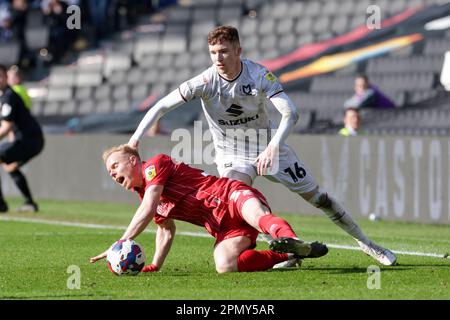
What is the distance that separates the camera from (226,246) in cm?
932

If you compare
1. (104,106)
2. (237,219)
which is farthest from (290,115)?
(104,106)

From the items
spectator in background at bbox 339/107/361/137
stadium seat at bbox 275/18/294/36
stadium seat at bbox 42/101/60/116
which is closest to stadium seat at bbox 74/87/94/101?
stadium seat at bbox 42/101/60/116

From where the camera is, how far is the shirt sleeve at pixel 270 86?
9.61m

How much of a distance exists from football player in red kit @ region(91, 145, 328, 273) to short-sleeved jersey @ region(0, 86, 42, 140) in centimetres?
836

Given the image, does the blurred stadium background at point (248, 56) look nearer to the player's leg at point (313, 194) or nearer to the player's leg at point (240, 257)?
the player's leg at point (313, 194)

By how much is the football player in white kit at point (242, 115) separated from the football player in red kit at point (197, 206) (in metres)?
0.23

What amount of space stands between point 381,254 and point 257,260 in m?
1.21

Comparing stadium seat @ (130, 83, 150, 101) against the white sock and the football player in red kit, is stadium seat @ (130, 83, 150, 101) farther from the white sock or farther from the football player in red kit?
the football player in red kit

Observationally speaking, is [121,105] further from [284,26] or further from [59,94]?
[284,26]

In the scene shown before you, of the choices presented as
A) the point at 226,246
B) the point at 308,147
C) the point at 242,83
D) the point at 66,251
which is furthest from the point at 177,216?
the point at 308,147

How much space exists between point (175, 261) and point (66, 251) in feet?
5.34

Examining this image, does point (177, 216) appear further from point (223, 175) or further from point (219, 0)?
point (219, 0)

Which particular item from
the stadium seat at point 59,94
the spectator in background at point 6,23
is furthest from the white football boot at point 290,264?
the spectator in background at point 6,23

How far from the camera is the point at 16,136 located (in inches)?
701
